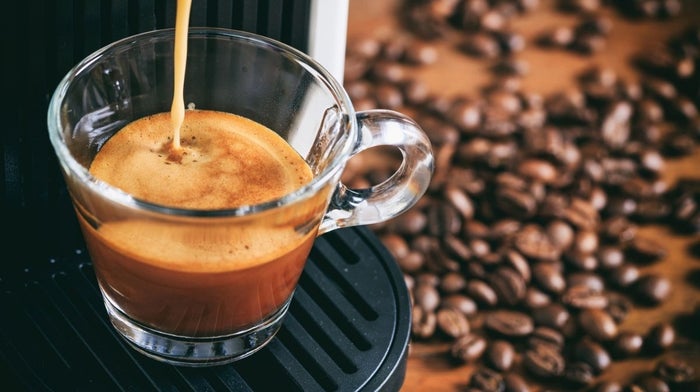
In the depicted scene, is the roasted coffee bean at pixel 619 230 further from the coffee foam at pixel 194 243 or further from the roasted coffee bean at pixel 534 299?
the coffee foam at pixel 194 243

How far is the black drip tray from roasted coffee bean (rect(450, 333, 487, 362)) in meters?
0.28

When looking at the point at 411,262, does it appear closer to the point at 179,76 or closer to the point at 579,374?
the point at 579,374

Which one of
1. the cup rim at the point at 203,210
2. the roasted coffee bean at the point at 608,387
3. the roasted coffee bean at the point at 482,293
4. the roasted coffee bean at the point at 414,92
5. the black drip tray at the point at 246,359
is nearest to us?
the cup rim at the point at 203,210

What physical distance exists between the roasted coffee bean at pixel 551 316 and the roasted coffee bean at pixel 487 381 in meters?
0.10

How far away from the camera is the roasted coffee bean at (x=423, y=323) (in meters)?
1.01

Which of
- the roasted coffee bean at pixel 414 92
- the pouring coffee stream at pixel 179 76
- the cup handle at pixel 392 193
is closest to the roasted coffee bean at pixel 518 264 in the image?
the roasted coffee bean at pixel 414 92

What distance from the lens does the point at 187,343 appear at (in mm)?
647

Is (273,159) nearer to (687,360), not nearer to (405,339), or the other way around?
(405,339)

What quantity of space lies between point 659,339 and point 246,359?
0.54 m

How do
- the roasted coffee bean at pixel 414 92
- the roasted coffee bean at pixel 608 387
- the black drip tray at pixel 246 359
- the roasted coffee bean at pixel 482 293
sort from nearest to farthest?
the black drip tray at pixel 246 359
the roasted coffee bean at pixel 608 387
the roasted coffee bean at pixel 482 293
the roasted coffee bean at pixel 414 92

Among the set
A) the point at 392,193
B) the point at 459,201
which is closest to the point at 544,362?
the point at 459,201

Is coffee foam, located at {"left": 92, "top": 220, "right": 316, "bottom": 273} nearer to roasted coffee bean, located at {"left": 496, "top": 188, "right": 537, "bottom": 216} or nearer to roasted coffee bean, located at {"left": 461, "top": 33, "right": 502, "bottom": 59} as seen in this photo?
roasted coffee bean, located at {"left": 496, "top": 188, "right": 537, "bottom": 216}

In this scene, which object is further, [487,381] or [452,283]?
[452,283]

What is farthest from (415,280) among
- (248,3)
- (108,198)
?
(108,198)
